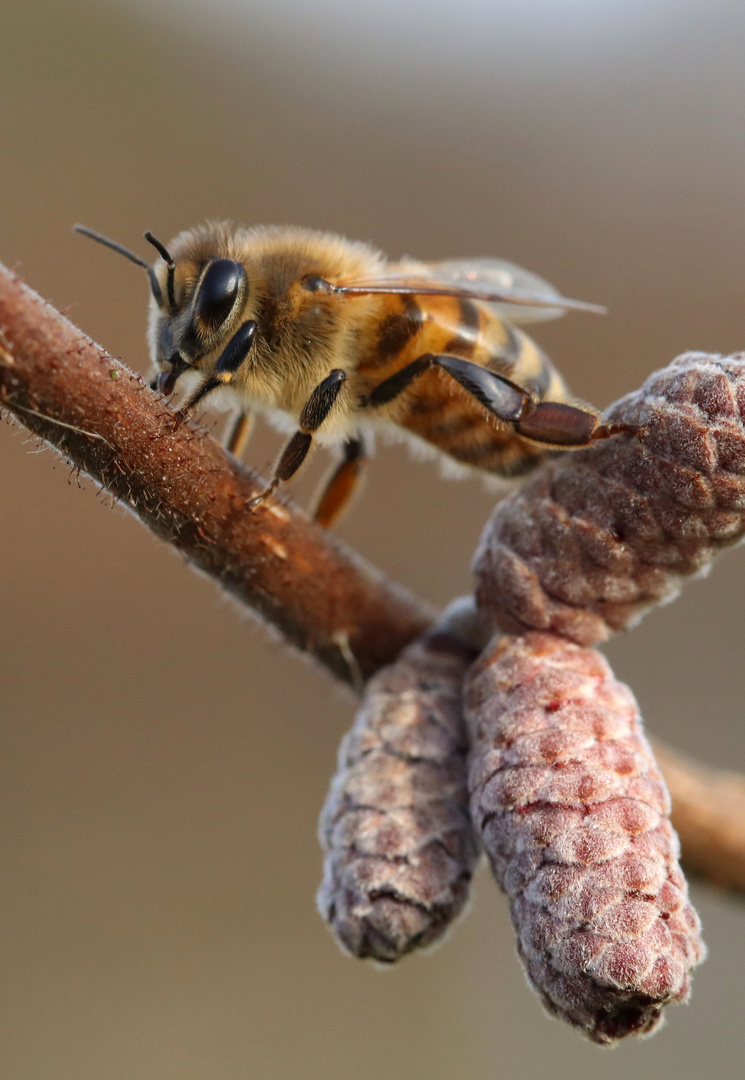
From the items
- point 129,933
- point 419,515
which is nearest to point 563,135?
point 419,515

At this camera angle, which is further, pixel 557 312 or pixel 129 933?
pixel 129 933

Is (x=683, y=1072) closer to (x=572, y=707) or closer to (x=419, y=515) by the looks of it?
(x=419, y=515)

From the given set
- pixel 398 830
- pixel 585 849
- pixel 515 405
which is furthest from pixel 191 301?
pixel 585 849

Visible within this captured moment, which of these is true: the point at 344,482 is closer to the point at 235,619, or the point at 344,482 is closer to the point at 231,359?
the point at 231,359

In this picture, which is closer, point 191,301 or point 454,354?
point 191,301

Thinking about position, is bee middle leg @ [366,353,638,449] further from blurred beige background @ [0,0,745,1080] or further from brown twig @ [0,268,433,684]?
blurred beige background @ [0,0,745,1080]
